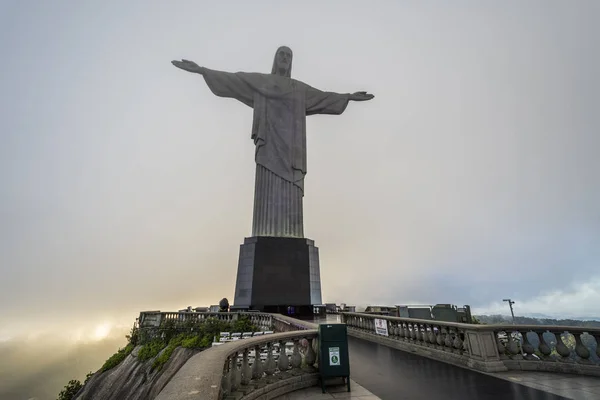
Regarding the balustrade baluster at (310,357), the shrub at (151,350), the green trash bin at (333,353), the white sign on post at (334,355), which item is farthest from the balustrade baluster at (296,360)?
the shrub at (151,350)

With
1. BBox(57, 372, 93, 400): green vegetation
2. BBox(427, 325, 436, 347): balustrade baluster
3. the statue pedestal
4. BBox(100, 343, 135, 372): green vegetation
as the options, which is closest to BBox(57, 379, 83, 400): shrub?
BBox(57, 372, 93, 400): green vegetation

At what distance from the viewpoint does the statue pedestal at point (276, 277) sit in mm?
20578

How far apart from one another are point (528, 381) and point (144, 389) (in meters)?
15.3

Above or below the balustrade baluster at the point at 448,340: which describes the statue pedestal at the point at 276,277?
above

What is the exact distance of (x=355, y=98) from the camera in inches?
1174

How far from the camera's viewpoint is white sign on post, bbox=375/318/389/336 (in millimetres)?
11656

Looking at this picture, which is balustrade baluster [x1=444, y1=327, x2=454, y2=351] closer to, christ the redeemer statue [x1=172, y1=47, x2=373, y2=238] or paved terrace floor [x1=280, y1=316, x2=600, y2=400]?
paved terrace floor [x1=280, y1=316, x2=600, y2=400]

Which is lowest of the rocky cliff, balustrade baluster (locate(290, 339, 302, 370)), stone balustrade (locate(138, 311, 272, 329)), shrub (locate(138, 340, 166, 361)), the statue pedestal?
the rocky cliff

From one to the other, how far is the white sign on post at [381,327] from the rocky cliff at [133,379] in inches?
342

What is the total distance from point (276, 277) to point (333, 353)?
15814mm

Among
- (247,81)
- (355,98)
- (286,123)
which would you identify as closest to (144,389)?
(286,123)

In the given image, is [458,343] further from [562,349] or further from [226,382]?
[226,382]

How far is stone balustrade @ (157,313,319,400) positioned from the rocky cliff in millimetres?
8757

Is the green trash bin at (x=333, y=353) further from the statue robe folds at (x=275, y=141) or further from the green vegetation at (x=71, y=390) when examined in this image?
the green vegetation at (x=71, y=390)
